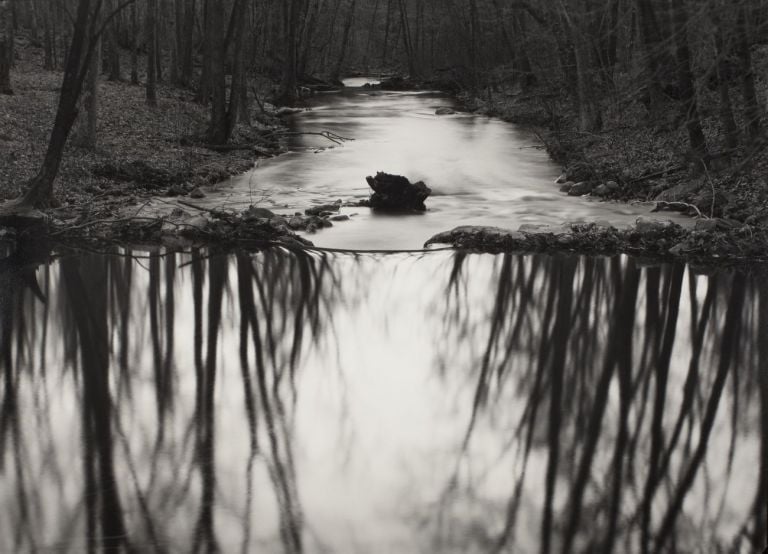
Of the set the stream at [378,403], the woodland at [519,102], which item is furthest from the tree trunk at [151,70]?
the stream at [378,403]

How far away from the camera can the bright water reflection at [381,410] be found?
20.3 ft

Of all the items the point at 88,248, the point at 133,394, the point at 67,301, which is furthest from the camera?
the point at 88,248

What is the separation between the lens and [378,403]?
8.50 m

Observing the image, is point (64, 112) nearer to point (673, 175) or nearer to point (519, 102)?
point (673, 175)

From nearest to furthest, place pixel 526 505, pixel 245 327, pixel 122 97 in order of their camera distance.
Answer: pixel 526 505 → pixel 245 327 → pixel 122 97

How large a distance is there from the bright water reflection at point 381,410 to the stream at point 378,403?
28 mm

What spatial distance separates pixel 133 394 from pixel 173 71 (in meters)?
30.6

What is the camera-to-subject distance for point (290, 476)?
6.88 m

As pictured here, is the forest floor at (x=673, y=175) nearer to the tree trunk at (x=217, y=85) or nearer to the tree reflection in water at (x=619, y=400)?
the tree reflection in water at (x=619, y=400)

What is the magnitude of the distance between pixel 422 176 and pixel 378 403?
1523 centimetres

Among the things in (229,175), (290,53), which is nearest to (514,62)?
(290,53)

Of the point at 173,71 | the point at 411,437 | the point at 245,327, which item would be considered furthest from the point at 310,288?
the point at 173,71

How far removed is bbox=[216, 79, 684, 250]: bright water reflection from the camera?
16906 mm

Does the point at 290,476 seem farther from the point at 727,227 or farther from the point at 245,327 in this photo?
the point at 727,227
